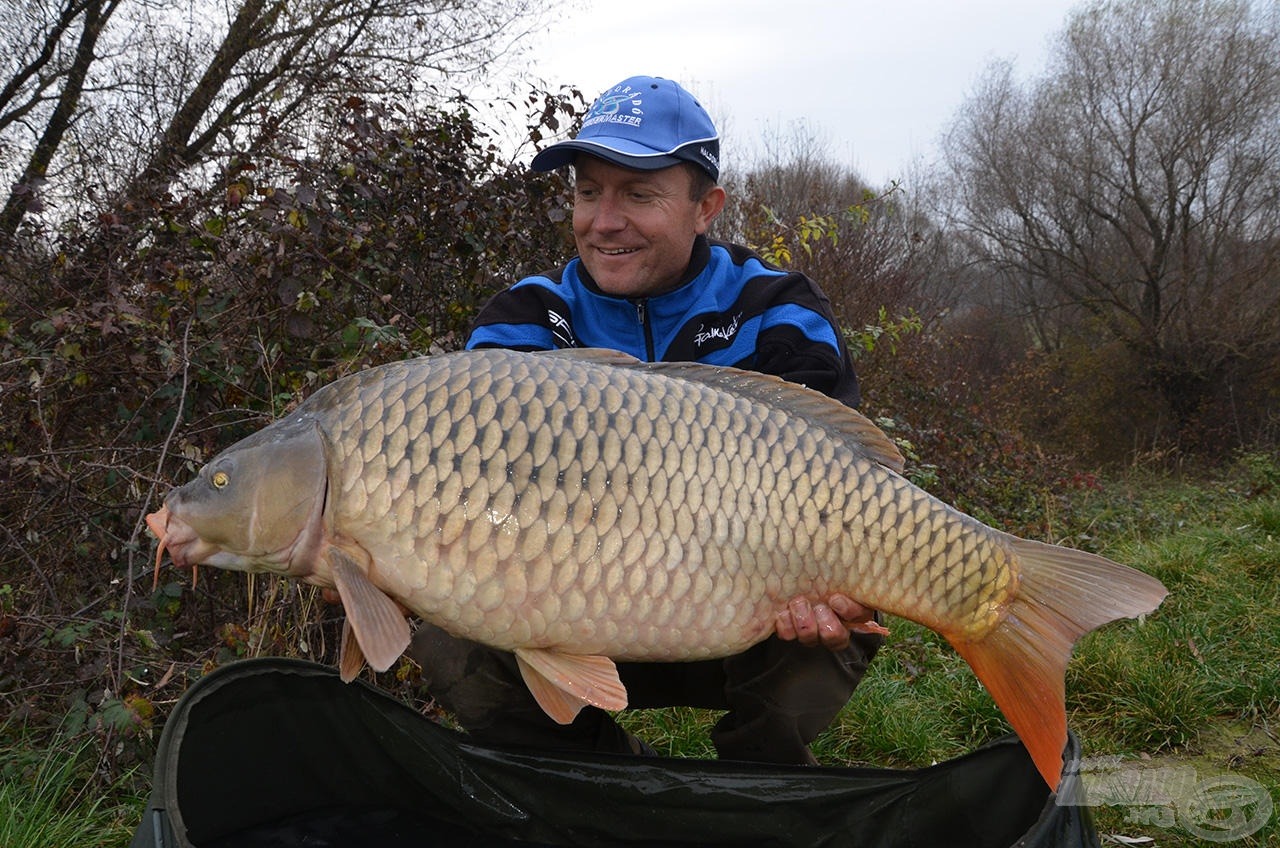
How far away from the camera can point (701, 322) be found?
6.25ft

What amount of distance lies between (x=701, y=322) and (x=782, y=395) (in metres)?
0.44

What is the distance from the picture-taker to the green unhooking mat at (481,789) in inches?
61.1

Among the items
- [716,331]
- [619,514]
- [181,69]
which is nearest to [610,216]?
[716,331]

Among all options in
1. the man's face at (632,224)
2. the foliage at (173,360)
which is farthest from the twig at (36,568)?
the man's face at (632,224)

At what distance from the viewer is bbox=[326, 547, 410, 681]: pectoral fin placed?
128 cm

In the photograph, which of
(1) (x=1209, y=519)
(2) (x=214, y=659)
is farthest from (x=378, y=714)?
(1) (x=1209, y=519)

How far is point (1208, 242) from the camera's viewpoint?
10.9m

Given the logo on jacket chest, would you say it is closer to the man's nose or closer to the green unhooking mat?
the man's nose

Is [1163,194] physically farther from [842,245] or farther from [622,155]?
[622,155]

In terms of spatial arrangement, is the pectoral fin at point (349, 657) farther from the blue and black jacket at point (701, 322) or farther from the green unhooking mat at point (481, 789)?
the blue and black jacket at point (701, 322)

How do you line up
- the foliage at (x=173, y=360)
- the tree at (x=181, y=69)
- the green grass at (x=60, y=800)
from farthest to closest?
the tree at (x=181, y=69), the foliage at (x=173, y=360), the green grass at (x=60, y=800)

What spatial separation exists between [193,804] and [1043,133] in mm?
13052

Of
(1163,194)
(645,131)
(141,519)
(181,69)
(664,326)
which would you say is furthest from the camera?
(1163,194)

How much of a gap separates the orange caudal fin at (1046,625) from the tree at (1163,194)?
9.95 m
